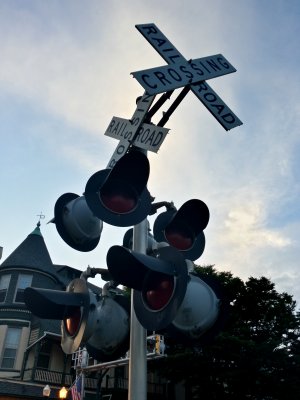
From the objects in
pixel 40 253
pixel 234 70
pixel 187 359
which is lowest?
pixel 234 70

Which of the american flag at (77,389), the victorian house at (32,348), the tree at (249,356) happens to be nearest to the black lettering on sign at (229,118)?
the american flag at (77,389)

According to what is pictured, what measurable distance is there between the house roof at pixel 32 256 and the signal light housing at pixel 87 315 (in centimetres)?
2465

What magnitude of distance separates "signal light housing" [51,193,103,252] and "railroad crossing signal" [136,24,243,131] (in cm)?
135

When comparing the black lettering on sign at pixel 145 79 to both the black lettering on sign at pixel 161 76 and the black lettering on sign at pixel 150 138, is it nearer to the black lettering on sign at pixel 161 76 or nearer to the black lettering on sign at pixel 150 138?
the black lettering on sign at pixel 161 76

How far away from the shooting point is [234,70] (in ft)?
12.0

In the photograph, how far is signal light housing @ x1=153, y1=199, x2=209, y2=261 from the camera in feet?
11.3

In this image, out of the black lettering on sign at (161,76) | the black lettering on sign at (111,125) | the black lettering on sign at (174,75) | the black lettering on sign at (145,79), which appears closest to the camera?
the black lettering on sign at (145,79)

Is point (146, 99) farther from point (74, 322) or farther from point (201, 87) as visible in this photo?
point (74, 322)

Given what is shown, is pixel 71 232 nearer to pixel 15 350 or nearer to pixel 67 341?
pixel 67 341

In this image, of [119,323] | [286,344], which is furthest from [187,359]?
[119,323]

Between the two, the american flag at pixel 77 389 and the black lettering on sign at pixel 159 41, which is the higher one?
the black lettering on sign at pixel 159 41

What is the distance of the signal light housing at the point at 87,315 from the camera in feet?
9.60

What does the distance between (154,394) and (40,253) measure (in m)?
12.6

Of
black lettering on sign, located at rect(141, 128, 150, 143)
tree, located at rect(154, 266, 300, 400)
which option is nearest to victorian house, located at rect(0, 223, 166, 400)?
tree, located at rect(154, 266, 300, 400)
